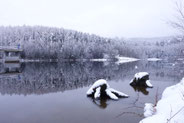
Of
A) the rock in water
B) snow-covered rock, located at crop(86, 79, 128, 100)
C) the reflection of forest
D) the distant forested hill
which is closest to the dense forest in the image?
the distant forested hill

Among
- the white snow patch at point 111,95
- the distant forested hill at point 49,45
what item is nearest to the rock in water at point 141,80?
the white snow patch at point 111,95

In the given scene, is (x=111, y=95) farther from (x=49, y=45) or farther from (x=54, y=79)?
(x=49, y=45)

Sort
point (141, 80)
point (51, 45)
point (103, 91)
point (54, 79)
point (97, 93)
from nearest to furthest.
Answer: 1. point (97, 93)
2. point (103, 91)
3. point (141, 80)
4. point (54, 79)
5. point (51, 45)

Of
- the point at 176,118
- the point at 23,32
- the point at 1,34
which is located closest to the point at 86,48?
the point at 23,32

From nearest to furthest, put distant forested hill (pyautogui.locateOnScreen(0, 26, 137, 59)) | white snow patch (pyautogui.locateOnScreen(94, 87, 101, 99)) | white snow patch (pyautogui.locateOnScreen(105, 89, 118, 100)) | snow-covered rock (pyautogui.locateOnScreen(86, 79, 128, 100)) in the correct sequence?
white snow patch (pyautogui.locateOnScreen(105, 89, 118, 100)) < white snow patch (pyautogui.locateOnScreen(94, 87, 101, 99)) < snow-covered rock (pyautogui.locateOnScreen(86, 79, 128, 100)) < distant forested hill (pyautogui.locateOnScreen(0, 26, 137, 59))

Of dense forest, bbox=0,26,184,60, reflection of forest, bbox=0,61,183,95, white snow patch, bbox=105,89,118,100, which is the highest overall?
dense forest, bbox=0,26,184,60

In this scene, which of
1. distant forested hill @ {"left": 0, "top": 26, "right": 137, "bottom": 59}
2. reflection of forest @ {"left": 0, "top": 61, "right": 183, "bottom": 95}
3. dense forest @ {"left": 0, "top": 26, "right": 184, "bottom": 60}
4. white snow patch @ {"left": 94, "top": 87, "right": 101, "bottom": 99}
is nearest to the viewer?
white snow patch @ {"left": 94, "top": 87, "right": 101, "bottom": 99}

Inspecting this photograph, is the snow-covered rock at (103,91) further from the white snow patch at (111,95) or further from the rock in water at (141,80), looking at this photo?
the rock in water at (141,80)

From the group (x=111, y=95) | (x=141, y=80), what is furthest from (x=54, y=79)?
(x=141, y=80)

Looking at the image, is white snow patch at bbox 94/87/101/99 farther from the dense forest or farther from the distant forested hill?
the distant forested hill

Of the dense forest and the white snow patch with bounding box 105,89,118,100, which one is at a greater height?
the dense forest

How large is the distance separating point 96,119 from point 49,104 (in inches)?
167

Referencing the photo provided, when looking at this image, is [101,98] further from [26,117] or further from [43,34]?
[43,34]

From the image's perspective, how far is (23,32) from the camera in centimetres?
8975
